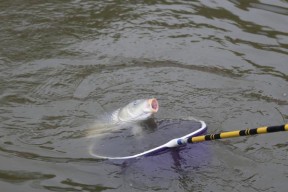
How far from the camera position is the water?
3947mm

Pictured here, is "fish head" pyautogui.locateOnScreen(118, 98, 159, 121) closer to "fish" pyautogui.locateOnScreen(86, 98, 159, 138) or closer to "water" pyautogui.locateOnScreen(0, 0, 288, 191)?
"fish" pyautogui.locateOnScreen(86, 98, 159, 138)

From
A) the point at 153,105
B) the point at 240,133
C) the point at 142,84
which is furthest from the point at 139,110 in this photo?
the point at 240,133

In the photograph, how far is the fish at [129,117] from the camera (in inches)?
169

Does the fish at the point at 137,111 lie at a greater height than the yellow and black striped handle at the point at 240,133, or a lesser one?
lesser

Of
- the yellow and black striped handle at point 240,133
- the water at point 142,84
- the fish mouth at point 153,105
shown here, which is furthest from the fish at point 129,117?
the yellow and black striped handle at point 240,133

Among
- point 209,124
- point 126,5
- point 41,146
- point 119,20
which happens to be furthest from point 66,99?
point 126,5

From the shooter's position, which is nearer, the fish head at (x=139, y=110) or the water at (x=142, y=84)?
the water at (x=142, y=84)

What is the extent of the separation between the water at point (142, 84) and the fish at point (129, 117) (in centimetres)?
15

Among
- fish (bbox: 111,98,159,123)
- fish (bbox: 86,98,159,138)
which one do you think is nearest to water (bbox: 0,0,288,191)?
fish (bbox: 86,98,159,138)

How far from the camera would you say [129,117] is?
14.5 ft

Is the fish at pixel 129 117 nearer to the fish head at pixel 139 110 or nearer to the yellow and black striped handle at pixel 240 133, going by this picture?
the fish head at pixel 139 110

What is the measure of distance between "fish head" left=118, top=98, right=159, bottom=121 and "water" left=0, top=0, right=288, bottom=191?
324mm

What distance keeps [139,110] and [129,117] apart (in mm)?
145

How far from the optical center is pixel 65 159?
13.6 ft
